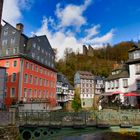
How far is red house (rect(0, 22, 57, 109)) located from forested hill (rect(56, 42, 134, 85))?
31.8 meters

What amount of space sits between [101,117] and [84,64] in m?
74.5

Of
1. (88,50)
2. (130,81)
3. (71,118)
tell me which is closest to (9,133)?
(71,118)

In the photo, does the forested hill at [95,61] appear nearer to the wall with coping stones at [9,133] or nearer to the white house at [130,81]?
the white house at [130,81]

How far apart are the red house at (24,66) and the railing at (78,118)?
18820mm

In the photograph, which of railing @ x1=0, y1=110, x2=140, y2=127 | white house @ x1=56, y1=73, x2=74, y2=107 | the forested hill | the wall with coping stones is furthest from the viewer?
the forested hill

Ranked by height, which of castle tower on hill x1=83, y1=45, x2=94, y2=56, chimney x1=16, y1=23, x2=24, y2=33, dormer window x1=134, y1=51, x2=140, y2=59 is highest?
castle tower on hill x1=83, y1=45, x2=94, y2=56

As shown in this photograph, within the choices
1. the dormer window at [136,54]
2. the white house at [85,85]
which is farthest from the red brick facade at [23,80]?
the white house at [85,85]

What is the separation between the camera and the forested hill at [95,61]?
288 feet

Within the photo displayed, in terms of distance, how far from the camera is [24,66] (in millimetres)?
44312

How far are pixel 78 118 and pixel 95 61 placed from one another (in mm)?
80568

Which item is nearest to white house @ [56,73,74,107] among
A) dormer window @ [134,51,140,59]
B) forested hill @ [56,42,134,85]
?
forested hill @ [56,42,134,85]

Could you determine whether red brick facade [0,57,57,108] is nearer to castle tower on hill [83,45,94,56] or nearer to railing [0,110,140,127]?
railing [0,110,140,127]

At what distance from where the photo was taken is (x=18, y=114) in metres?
19.8

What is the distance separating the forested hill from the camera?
288 ft
